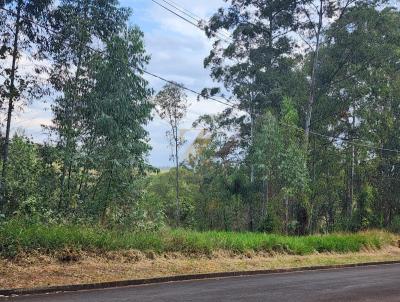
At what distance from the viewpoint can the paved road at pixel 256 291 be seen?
9231mm

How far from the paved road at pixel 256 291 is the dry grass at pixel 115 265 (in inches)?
38.2

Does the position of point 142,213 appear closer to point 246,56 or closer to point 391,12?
point 246,56

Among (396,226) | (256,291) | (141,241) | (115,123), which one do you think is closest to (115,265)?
(141,241)

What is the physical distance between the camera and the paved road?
9.23 metres

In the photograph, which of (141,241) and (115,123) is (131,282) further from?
(115,123)

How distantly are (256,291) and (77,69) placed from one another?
11161mm

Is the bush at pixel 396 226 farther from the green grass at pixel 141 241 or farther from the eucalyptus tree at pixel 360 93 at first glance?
the green grass at pixel 141 241

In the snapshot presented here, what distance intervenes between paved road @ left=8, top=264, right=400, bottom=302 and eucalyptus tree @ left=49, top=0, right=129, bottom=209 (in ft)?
23.8

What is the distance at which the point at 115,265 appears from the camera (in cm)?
1291

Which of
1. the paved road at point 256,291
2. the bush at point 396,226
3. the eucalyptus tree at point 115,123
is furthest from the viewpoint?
the bush at point 396,226

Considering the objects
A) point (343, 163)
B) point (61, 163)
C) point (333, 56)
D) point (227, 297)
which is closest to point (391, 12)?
point (333, 56)

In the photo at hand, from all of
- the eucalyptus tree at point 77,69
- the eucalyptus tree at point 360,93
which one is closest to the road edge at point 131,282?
the eucalyptus tree at point 77,69

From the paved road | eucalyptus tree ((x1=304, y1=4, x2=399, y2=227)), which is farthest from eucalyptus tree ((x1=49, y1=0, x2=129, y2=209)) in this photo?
eucalyptus tree ((x1=304, y1=4, x2=399, y2=227))

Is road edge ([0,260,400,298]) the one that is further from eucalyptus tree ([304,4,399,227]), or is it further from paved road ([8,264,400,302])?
eucalyptus tree ([304,4,399,227])
